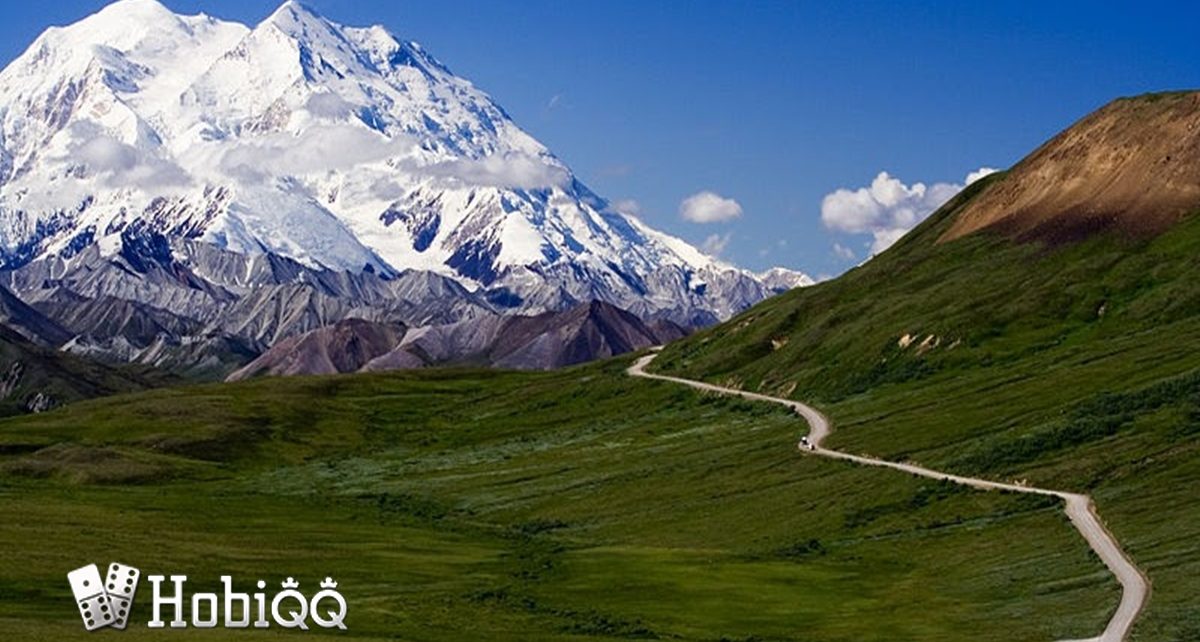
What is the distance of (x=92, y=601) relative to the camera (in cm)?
9281

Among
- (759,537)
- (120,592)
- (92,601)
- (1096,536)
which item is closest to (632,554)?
(759,537)

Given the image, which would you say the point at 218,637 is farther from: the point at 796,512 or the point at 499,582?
the point at 796,512

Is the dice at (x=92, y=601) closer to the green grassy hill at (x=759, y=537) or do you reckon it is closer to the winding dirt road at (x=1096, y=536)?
the green grassy hill at (x=759, y=537)

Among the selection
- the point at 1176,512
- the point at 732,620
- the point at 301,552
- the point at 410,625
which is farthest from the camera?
the point at 301,552

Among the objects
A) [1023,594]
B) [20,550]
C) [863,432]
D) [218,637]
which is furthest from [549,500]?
[218,637]

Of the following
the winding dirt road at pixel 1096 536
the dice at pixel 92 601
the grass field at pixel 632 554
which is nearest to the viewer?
the dice at pixel 92 601

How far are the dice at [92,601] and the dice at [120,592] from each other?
41 cm

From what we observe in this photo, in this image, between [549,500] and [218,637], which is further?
[549,500]

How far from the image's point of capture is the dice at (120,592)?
90.3 metres

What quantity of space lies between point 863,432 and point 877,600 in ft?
253

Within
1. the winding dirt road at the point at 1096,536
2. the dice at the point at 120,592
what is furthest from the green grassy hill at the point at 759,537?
the dice at the point at 120,592

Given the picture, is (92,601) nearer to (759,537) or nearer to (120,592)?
(120,592)

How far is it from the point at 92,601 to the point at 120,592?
2.91 metres

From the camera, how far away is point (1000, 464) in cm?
15400
